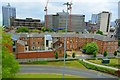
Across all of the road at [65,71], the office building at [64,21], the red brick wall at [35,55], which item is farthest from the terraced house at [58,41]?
the office building at [64,21]

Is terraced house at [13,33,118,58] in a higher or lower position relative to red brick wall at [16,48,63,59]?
higher

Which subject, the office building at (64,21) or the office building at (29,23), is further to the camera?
the office building at (64,21)

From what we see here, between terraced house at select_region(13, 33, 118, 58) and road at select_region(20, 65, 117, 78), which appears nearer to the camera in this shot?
road at select_region(20, 65, 117, 78)

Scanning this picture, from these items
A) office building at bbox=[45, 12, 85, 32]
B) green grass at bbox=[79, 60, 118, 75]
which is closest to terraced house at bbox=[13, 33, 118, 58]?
green grass at bbox=[79, 60, 118, 75]

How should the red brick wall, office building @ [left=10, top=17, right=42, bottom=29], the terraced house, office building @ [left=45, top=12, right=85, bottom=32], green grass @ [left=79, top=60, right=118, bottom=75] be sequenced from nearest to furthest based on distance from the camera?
green grass @ [left=79, top=60, right=118, bottom=75], the red brick wall, the terraced house, office building @ [left=10, top=17, right=42, bottom=29], office building @ [left=45, top=12, right=85, bottom=32]

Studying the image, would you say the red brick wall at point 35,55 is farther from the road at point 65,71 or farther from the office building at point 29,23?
the office building at point 29,23

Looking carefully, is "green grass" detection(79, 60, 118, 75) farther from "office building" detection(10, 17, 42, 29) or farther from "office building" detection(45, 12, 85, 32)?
"office building" detection(10, 17, 42, 29)

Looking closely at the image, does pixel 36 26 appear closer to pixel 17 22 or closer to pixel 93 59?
pixel 17 22

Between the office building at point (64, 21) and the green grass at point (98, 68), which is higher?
the office building at point (64, 21)

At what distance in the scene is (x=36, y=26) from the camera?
4272 cm

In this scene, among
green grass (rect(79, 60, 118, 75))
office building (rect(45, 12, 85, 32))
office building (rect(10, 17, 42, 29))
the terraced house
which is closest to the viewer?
green grass (rect(79, 60, 118, 75))

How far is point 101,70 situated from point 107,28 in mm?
27845

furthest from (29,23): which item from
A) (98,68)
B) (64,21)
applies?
(98,68)

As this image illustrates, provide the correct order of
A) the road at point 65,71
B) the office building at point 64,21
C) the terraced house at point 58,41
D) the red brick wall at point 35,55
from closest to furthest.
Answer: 1. the road at point 65,71
2. the red brick wall at point 35,55
3. the terraced house at point 58,41
4. the office building at point 64,21
